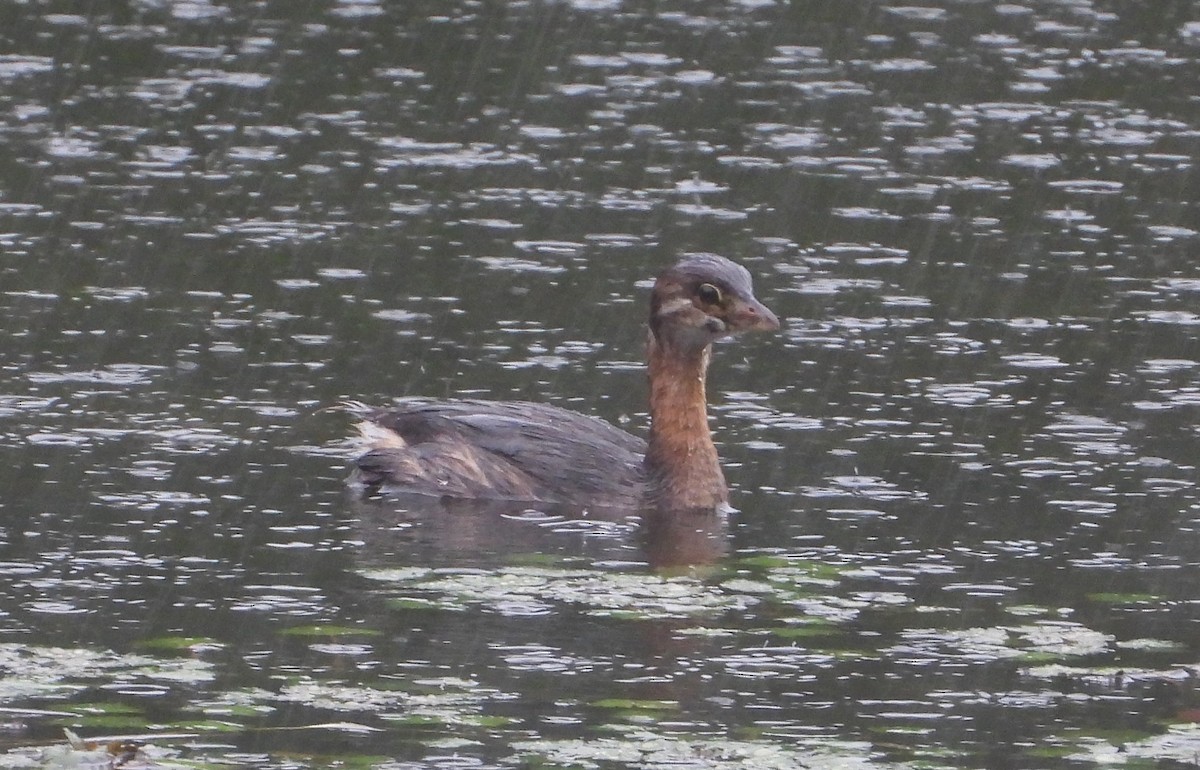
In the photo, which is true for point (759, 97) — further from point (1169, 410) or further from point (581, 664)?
point (581, 664)

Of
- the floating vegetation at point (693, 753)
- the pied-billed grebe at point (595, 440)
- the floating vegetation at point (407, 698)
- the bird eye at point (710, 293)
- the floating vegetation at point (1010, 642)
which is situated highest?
the bird eye at point (710, 293)

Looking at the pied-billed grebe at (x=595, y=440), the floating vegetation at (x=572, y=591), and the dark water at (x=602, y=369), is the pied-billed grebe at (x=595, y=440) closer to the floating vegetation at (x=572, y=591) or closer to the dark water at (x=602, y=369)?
the dark water at (x=602, y=369)

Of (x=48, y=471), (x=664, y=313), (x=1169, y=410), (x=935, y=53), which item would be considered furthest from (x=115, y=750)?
(x=935, y=53)

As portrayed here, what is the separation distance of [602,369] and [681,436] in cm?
296

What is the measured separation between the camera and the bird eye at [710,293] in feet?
54.1

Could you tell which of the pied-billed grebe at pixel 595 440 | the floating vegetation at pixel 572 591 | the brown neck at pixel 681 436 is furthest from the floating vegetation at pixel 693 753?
the pied-billed grebe at pixel 595 440

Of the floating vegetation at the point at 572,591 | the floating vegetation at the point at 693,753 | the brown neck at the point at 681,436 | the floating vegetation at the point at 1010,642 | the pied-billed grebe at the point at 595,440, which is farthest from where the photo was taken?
the pied-billed grebe at the point at 595,440

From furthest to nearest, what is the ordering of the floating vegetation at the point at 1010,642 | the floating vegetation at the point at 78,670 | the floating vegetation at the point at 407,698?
1. the floating vegetation at the point at 1010,642
2. the floating vegetation at the point at 78,670
3. the floating vegetation at the point at 407,698

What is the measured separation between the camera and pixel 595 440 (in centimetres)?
1670

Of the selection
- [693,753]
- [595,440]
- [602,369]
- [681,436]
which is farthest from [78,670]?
[602,369]

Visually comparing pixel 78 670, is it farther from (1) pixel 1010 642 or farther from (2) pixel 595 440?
(2) pixel 595 440

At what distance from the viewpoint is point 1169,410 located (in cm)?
1788

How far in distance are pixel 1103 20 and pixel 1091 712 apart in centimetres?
2333

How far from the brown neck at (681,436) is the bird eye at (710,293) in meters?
0.45
